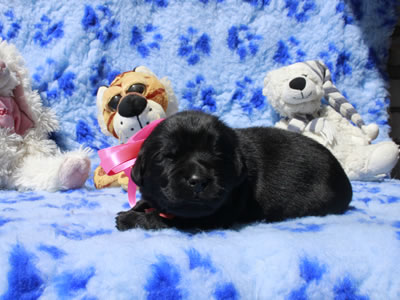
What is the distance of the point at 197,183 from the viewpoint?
51.0 inches

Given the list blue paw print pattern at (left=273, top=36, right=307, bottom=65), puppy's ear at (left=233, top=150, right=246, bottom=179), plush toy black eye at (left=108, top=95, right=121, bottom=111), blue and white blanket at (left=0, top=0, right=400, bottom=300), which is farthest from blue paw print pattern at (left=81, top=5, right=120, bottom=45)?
→ puppy's ear at (left=233, top=150, right=246, bottom=179)

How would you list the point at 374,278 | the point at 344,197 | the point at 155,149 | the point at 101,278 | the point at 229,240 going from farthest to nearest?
1. the point at 344,197
2. the point at 155,149
3. the point at 229,240
4. the point at 374,278
5. the point at 101,278

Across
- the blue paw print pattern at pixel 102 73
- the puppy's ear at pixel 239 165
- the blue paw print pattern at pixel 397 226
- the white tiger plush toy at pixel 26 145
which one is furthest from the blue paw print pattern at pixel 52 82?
the blue paw print pattern at pixel 397 226

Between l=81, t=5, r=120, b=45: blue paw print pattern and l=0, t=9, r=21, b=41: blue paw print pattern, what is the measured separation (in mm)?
610

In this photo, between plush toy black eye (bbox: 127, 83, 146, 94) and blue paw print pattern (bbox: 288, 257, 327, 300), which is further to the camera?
plush toy black eye (bbox: 127, 83, 146, 94)

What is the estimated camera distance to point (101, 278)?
3.41 ft

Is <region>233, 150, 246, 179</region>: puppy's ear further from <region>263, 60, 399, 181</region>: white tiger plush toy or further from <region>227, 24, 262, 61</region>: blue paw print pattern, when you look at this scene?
<region>227, 24, 262, 61</region>: blue paw print pattern

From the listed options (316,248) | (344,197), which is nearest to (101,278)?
(316,248)

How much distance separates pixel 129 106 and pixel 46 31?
167cm

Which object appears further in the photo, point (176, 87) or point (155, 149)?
point (176, 87)

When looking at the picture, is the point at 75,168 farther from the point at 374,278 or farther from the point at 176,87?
the point at 374,278

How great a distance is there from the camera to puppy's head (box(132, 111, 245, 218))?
52.1 inches

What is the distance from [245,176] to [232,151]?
0.11 metres

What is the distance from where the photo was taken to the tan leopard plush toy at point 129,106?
233cm
